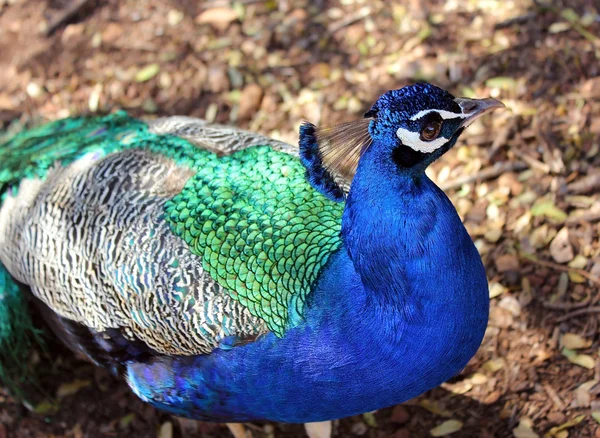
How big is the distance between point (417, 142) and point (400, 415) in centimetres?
131

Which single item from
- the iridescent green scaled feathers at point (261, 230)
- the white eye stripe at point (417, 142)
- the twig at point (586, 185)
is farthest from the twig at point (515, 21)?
the white eye stripe at point (417, 142)

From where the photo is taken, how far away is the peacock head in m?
1.73

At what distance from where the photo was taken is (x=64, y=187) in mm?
2562

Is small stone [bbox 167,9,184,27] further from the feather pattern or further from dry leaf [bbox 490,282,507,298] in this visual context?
the feather pattern

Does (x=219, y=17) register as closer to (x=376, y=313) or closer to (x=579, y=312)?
(x=579, y=312)

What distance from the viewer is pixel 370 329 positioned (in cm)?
200

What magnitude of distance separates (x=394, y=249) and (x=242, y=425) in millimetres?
1223

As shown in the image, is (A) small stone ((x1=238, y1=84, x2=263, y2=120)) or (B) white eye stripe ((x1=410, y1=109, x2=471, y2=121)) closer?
(B) white eye stripe ((x1=410, y1=109, x2=471, y2=121))

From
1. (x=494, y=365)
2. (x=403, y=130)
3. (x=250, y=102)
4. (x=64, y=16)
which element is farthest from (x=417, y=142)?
(x=64, y=16)

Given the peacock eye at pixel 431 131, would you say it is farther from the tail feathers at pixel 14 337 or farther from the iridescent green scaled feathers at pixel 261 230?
the tail feathers at pixel 14 337

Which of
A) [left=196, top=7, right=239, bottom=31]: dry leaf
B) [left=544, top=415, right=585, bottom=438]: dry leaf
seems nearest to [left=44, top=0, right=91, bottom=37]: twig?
[left=196, top=7, right=239, bottom=31]: dry leaf

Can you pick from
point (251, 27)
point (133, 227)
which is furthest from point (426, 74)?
point (133, 227)

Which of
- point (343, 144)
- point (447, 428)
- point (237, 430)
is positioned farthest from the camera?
point (237, 430)

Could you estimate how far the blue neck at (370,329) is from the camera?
72.1 inches
